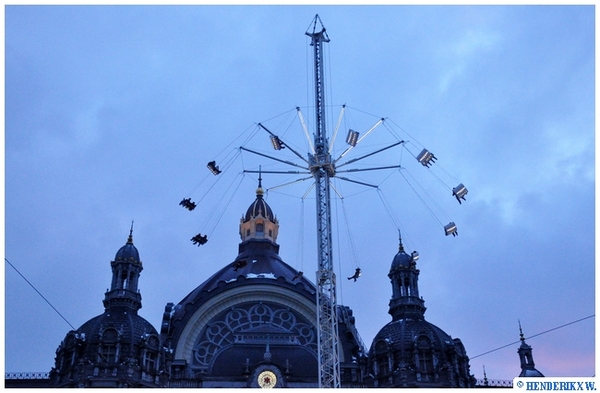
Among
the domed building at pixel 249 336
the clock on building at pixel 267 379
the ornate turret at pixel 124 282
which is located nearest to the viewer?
the clock on building at pixel 267 379

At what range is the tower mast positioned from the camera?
137 ft

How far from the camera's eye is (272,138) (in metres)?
47.4

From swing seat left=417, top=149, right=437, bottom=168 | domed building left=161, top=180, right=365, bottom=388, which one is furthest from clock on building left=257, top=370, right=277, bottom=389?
swing seat left=417, top=149, right=437, bottom=168

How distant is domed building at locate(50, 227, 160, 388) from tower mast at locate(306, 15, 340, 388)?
47.4ft

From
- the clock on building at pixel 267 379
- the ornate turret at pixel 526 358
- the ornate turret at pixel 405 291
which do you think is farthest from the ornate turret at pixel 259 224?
the ornate turret at pixel 526 358

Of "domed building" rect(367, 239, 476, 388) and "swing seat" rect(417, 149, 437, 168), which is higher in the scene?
"swing seat" rect(417, 149, 437, 168)

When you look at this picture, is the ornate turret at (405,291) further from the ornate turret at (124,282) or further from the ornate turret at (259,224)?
the ornate turret at (124,282)

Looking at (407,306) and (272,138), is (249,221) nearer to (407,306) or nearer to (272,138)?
(407,306)

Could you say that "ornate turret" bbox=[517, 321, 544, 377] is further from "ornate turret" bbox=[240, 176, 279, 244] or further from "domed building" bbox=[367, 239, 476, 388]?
"ornate turret" bbox=[240, 176, 279, 244]

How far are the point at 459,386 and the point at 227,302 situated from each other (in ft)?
65.3

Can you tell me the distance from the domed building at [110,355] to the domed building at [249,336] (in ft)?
7.20

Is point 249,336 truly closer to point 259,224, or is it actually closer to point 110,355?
point 110,355

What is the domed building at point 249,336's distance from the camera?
51688 mm

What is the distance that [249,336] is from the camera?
54.5 m
